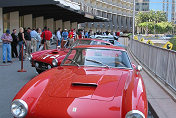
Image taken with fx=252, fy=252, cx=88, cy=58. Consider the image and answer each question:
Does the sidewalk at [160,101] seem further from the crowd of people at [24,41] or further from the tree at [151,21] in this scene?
the tree at [151,21]

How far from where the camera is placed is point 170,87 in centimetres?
731

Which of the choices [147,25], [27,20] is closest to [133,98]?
[27,20]

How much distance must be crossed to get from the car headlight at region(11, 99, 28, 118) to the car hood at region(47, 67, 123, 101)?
1.37 feet

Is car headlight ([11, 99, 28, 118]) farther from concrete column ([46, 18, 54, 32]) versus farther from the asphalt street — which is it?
concrete column ([46, 18, 54, 32])

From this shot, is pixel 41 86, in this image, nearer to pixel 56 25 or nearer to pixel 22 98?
pixel 22 98

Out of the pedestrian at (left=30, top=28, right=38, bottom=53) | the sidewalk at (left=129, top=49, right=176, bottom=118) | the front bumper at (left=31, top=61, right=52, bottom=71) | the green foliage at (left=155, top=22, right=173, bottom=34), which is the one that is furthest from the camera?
the green foliage at (left=155, top=22, right=173, bottom=34)

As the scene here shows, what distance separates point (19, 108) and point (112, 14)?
93739 millimetres

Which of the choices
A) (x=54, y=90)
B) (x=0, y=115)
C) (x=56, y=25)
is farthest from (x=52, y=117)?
(x=56, y=25)

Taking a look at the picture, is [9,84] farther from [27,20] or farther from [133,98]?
[27,20]

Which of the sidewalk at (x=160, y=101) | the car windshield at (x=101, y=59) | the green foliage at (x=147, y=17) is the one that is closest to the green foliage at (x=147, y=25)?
the green foliage at (x=147, y=17)

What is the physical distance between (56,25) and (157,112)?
41.3m

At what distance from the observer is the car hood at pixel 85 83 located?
3609 millimetres

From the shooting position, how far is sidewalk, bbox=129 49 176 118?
5287 millimetres

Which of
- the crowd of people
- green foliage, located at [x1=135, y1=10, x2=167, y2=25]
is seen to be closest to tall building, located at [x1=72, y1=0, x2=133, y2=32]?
green foliage, located at [x1=135, y1=10, x2=167, y2=25]
